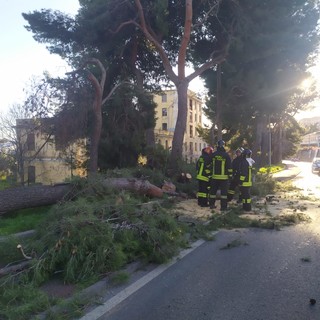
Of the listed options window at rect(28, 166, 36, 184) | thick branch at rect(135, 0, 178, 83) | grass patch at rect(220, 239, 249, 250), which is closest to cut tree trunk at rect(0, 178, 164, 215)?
grass patch at rect(220, 239, 249, 250)

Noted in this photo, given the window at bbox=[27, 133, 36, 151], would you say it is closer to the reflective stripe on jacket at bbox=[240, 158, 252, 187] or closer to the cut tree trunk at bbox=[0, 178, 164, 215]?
the cut tree trunk at bbox=[0, 178, 164, 215]

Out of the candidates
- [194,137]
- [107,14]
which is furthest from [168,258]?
[194,137]

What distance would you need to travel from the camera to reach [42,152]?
17.5 meters

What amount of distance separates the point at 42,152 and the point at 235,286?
1423cm

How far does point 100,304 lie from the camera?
171 inches

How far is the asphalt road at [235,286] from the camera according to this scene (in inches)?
162

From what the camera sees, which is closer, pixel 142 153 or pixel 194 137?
pixel 142 153

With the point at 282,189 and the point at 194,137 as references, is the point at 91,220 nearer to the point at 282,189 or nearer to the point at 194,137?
the point at 282,189

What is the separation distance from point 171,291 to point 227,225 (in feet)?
14.0

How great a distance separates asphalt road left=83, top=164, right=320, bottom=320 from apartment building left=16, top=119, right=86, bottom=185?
28.9ft

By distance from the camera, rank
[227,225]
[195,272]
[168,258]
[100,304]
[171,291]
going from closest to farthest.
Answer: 1. [100,304]
2. [171,291]
3. [195,272]
4. [168,258]
5. [227,225]

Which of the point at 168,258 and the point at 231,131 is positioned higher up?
the point at 231,131

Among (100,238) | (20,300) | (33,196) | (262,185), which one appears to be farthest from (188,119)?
(20,300)

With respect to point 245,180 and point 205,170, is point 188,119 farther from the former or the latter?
point 245,180
